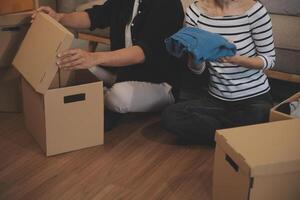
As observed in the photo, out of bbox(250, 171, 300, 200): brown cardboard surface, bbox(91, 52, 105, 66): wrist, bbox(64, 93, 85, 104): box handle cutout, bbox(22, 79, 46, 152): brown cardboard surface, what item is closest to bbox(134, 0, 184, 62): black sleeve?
bbox(91, 52, 105, 66): wrist

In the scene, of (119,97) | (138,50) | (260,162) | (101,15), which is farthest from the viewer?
(101,15)

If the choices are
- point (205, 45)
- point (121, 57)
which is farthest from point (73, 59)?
point (205, 45)

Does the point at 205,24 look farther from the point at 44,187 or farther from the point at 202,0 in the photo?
the point at 44,187

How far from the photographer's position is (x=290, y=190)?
1.32m

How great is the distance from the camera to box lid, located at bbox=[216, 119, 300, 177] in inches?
49.9

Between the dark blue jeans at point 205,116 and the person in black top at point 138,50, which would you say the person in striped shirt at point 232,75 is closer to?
the dark blue jeans at point 205,116

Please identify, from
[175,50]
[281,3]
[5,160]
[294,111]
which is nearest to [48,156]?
[5,160]

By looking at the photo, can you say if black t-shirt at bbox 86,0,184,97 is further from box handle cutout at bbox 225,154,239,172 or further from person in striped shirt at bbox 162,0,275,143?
box handle cutout at bbox 225,154,239,172

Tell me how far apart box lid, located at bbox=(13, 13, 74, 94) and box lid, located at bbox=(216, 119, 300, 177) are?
64 centimetres

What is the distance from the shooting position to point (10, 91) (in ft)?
7.11

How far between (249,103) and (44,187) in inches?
32.7

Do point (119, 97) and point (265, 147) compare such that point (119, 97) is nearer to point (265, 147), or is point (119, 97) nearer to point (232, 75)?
point (232, 75)

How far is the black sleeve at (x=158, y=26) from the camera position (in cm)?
186

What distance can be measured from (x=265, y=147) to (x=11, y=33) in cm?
123
